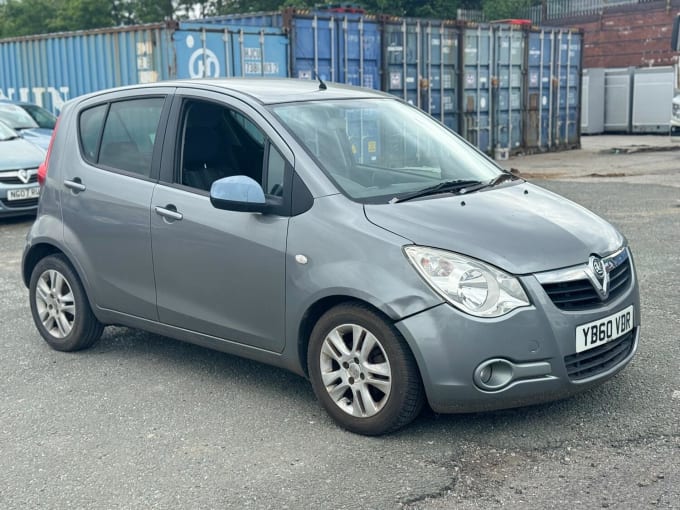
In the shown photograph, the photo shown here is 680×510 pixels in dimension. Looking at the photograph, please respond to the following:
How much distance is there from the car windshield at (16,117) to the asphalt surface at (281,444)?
8792mm

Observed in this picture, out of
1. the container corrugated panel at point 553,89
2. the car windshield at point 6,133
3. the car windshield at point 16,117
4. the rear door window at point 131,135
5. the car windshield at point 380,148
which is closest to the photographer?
the car windshield at point 380,148

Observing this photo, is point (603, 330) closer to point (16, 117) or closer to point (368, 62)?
point (16, 117)

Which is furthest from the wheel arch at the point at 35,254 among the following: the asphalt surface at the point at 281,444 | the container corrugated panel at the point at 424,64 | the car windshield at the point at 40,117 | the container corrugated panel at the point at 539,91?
the container corrugated panel at the point at 539,91

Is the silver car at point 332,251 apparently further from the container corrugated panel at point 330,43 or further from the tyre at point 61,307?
the container corrugated panel at point 330,43

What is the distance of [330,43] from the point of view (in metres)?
16.8

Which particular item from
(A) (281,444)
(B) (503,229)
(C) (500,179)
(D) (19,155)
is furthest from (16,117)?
(B) (503,229)

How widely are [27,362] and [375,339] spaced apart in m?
2.69

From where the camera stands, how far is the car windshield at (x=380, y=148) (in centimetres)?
453

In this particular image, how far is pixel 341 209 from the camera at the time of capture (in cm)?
428

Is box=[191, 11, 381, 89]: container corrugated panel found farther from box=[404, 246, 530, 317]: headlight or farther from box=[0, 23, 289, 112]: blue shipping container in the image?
box=[404, 246, 530, 317]: headlight

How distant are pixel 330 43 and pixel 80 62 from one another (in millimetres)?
4769

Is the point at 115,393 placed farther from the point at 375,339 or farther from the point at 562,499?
the point at 562,499

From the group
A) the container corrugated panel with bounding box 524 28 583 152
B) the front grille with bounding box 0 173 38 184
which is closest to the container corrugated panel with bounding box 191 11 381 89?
the container corrugated panel with bounding box 524 28 583 152

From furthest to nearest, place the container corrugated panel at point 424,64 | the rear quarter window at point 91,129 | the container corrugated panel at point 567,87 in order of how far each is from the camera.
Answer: the container corrugated panel at point 567,87 < the container corrugated panel at point 424,64 < the rear quarter window at point 91,129
